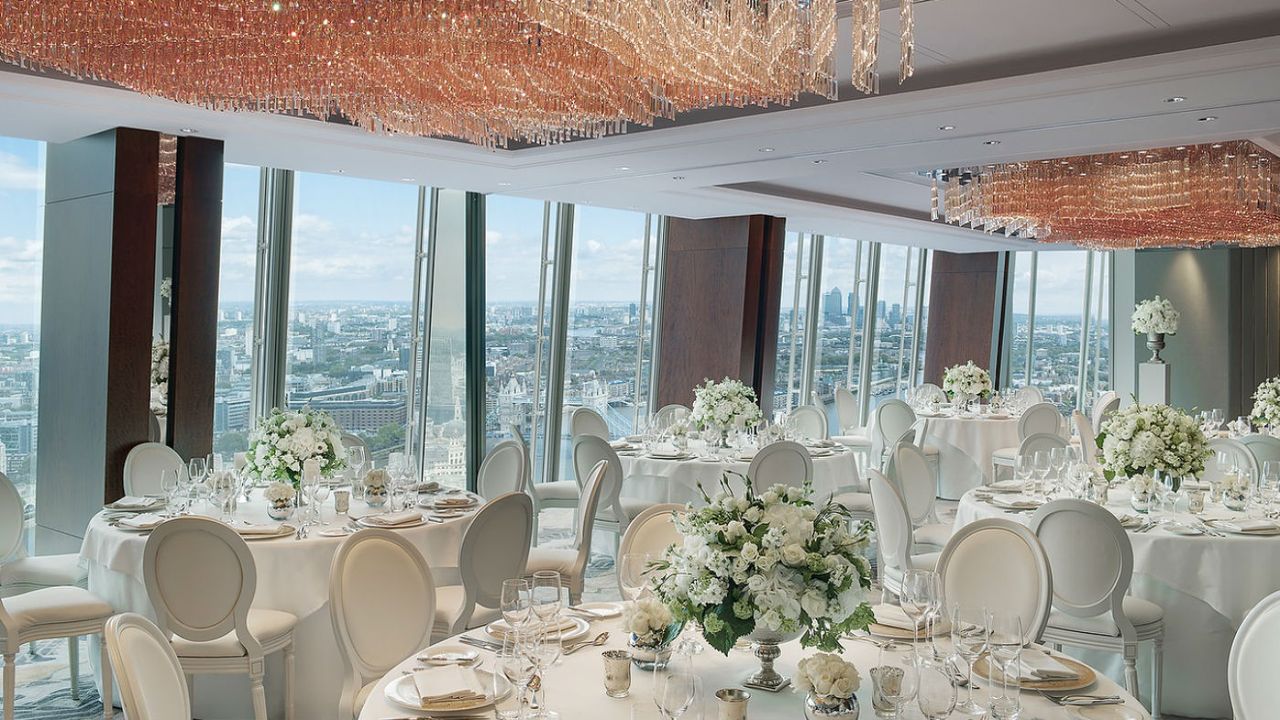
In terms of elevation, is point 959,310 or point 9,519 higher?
point 959,310

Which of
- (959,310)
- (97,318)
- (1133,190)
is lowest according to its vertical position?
(97,318)

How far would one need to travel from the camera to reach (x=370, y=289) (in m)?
9.77

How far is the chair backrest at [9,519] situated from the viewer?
17.9ft

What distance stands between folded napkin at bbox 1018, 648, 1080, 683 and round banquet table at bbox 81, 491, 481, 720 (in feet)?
10.5

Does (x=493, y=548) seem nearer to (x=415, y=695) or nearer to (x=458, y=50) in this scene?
(x=415, y=695)

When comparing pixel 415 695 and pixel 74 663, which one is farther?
pixel 74 663

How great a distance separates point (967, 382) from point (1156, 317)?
360 cm

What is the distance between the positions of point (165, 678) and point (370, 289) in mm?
7464

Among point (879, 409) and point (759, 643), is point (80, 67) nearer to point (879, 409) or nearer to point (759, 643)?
point (759, 643)

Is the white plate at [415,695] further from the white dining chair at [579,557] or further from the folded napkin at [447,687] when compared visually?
the white dining chair at [579,557]

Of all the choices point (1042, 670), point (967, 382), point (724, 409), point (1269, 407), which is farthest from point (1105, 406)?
point (1042, 670)

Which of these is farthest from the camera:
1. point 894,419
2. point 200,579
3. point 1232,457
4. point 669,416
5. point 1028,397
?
point 1028,397

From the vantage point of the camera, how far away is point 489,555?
4715mm

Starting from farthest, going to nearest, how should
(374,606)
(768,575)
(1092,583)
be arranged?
1. (1092,583)
2. (374,606)
3. (768,575)
